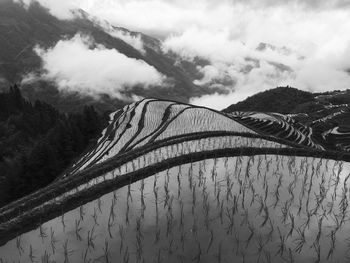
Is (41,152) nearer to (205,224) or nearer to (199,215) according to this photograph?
(199,215)

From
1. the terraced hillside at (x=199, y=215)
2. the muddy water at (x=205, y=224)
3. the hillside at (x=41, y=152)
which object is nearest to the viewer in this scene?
the muddy water at (x=205, y=224)

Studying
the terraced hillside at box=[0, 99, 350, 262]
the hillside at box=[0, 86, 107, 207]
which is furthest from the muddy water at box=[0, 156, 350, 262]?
the hillside at box=[0, 86, 107, 207]

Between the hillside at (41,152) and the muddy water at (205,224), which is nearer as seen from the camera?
the muddy water at (205,224)

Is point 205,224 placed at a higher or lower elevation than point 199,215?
lower

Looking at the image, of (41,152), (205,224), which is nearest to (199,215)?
(205,224)

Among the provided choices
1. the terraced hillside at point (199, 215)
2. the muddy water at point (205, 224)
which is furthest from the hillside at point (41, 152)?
the muddy water at point (205, 224)

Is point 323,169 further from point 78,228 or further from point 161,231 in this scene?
point 78,228

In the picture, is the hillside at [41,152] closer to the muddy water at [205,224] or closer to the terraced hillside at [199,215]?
the terraced hillside at [199,215]

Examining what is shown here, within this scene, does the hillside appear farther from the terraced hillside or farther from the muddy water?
the muddy water
